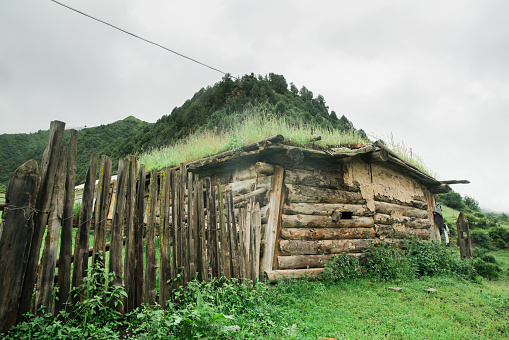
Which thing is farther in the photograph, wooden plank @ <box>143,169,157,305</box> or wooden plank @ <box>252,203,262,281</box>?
wooden plank @ <box>252,203,262,281</box>

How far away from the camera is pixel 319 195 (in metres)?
6.62

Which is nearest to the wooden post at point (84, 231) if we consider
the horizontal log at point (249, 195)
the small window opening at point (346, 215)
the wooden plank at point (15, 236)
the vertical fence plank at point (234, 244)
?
the wooden plank at point (15, 236)

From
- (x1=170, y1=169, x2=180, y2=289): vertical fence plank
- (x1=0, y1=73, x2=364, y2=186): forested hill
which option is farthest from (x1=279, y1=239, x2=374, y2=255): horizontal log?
(x1=0, y1=73, x2=364, y2=186): forested hill

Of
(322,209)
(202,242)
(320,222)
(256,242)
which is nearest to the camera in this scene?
(202,242)

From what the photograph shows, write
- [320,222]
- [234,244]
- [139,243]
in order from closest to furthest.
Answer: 1. [139,243]
2. [234,244]
3. [320,222]

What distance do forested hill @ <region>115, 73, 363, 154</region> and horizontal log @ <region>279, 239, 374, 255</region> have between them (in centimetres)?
1113

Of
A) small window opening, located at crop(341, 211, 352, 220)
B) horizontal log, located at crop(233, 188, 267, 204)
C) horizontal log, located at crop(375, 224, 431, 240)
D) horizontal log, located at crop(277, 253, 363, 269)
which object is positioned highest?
horizontal log, located at crop(233, 188, 267, 204)

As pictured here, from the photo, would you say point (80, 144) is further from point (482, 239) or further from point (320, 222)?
point (482, 239)

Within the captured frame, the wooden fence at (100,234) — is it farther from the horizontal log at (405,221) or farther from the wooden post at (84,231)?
the horizontal log at (405,221)

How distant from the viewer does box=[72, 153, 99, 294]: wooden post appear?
8.56 ft

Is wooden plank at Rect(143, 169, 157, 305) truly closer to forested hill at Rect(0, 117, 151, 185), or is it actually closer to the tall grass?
the tall grass

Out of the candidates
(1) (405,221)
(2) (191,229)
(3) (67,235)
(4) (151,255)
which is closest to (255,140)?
(2) (191,229)

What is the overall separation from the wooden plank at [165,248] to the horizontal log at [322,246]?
281 cm

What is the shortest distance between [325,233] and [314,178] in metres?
1.24
